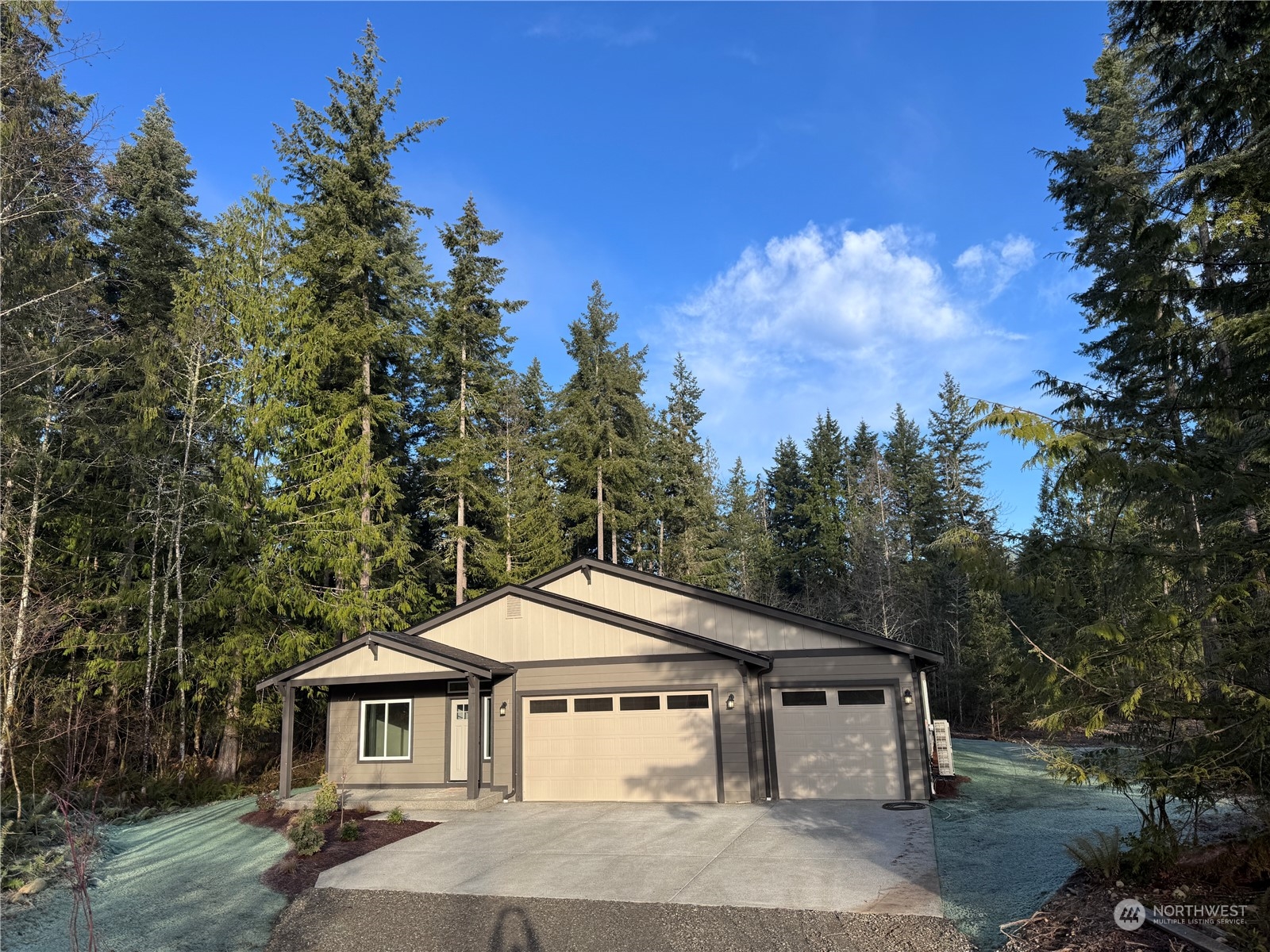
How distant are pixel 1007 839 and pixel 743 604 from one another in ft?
19.7

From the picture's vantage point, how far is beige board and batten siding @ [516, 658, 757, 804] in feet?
42.5

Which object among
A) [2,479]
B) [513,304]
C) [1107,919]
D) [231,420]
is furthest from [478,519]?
[1107,919]

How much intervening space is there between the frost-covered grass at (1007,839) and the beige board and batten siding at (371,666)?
9.01 meters

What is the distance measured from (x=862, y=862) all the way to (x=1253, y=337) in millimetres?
6364

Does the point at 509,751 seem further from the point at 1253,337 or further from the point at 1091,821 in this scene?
the point at 1253,337

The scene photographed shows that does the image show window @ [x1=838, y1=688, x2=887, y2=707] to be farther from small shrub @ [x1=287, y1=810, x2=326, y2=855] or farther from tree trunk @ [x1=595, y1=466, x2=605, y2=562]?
tree trunk @ [x1=595, y1=466, x2=605, y2=562]

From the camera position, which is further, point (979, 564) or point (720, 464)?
point (720, 464)

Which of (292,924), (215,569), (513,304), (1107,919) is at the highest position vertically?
(513,304)

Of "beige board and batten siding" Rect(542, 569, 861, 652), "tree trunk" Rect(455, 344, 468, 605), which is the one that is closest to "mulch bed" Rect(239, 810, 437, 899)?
"beige board and batten siding" Rect(542, 569, 861, 652)

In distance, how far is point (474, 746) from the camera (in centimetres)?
1327

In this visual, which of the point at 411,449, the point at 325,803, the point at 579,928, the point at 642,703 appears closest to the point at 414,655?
the point at 325,803

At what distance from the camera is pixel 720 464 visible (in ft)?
156
